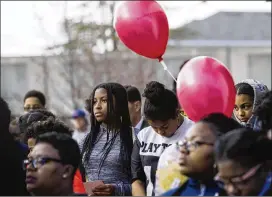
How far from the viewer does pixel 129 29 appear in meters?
7.37

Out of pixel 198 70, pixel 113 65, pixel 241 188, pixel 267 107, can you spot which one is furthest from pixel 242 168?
pixel 113 65

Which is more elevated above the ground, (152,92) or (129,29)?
(129,29)

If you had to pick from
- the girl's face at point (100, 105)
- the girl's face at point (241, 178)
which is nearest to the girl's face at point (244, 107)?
the girl's face at point (100, 105)

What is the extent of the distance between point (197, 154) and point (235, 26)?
43.0 metres

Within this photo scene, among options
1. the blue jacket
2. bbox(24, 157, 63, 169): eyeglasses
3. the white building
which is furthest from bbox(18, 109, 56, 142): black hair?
the white building

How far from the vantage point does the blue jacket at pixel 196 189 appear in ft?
18.5

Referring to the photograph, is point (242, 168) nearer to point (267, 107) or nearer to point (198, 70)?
point (267, 107)

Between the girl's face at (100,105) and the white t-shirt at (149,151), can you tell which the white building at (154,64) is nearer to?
the girl's face at (100,105)

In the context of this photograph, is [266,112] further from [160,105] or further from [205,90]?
[160,105]

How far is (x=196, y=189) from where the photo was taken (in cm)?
569

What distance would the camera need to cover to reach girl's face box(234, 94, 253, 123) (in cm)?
761

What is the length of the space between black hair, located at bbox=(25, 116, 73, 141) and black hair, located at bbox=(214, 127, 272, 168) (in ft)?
6.90

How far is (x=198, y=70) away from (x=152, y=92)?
44cm

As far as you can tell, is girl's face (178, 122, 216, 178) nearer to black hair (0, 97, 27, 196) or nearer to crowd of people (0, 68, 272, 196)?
crowd of people (0, 68, 272, 196)
